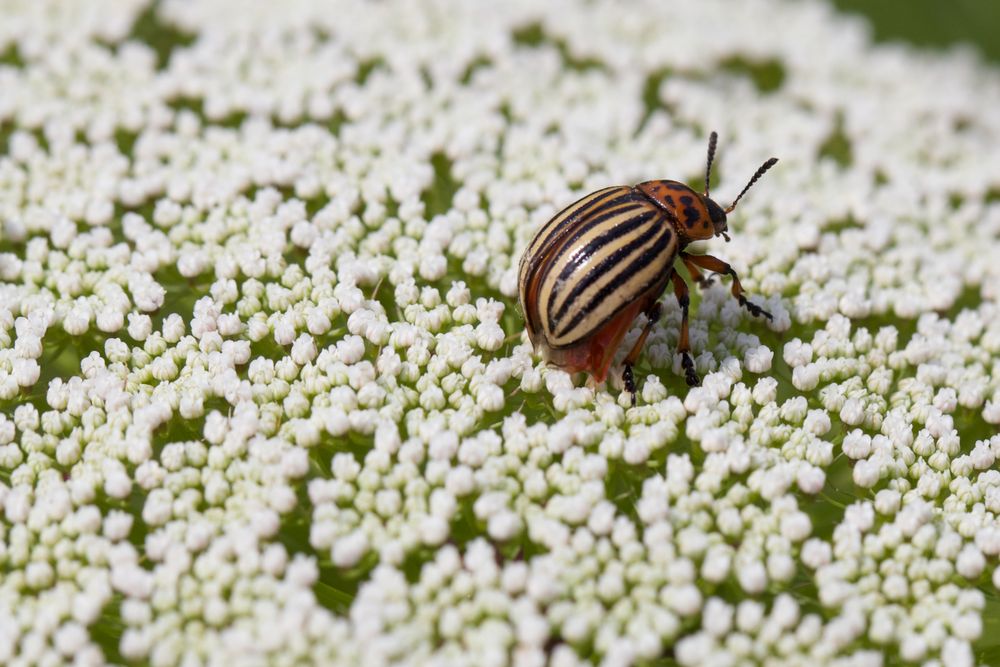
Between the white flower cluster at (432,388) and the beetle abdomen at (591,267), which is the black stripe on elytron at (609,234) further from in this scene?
the white flower cluster at (432,388)

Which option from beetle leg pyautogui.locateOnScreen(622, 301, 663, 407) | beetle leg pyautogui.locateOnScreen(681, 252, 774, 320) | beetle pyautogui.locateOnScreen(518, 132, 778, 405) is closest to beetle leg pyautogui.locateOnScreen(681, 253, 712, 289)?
beetle leg pyautogui.locateOnScreen(681, 252, 774, 320)

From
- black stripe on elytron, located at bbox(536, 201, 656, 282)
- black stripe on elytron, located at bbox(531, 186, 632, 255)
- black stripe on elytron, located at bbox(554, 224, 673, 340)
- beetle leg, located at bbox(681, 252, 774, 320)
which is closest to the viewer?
black stripe on elytron, located at bbox(554, 224, 673, 340)

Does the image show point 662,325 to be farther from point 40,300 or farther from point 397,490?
point 40,300


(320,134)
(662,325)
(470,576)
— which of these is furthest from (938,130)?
(470,576)

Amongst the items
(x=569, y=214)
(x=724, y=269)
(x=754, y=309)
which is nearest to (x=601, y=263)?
(x=569, y=214)

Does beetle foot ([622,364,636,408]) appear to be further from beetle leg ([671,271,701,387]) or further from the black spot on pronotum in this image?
the black spot on pronotum

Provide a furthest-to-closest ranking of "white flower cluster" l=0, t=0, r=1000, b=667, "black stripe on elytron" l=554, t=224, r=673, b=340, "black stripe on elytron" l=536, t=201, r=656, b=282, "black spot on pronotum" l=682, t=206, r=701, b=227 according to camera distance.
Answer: "black spot on pronotum" l=682, t=206, r=701, b=227 → "black stripe on elytron" l=536, t=201, r=656, b=282 → "black stripe on elytron" l=554, t=224, r=673, b=340 → "white flower cluster" l=0, t=0, r=1000, b=667
